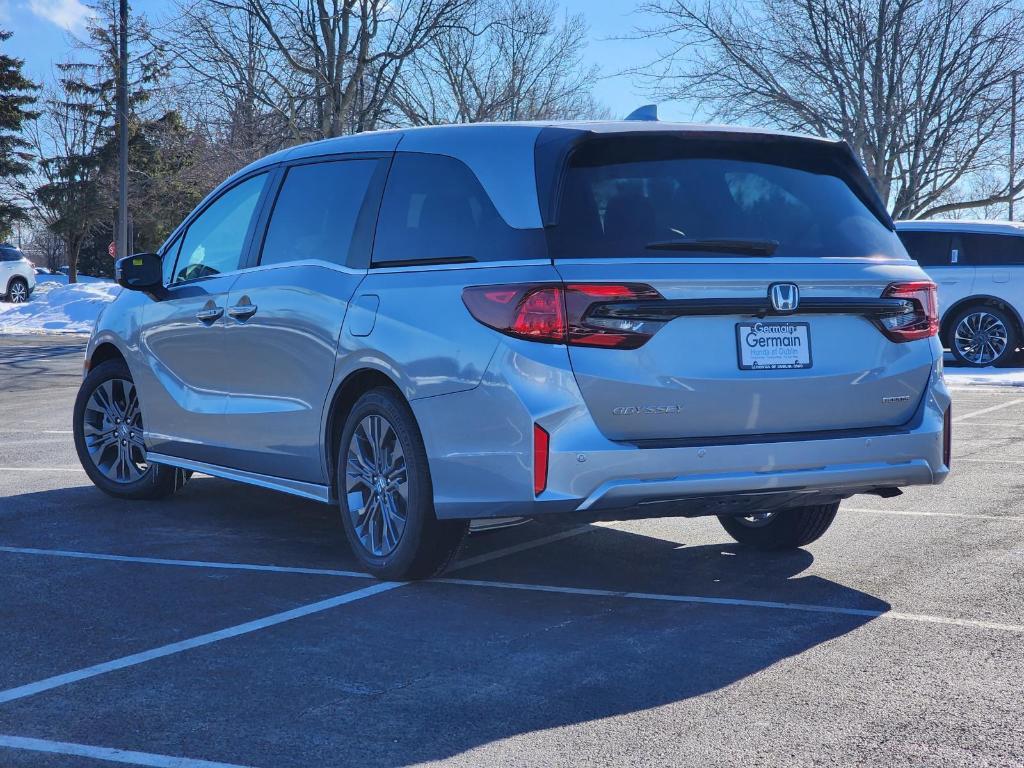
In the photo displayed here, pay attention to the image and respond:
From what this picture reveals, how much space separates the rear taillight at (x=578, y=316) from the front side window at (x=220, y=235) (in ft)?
Result: 7.70

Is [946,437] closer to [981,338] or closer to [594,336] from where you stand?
[594,336]

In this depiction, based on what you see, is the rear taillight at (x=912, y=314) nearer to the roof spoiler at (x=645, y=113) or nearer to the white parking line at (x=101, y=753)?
the roof spoiler at (x=645, y=113)

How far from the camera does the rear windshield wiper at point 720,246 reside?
476 centimetres

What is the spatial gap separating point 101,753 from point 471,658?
4.20 feet

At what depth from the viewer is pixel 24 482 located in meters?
8.12

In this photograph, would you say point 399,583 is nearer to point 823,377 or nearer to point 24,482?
point 823,377

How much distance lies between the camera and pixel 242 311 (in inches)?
247

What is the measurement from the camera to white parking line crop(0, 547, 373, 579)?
221 inches

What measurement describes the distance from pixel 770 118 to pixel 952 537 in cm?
2371

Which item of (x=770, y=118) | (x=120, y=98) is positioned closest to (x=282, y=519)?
(x=770, y=118)

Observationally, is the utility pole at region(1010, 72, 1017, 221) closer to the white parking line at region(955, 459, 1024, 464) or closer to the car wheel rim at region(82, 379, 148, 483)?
the white parking line at region(955, 459, 1024, 464)

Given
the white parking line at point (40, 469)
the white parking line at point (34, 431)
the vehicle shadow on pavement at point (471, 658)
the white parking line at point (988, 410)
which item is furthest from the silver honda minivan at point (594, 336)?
the white parking line at point (988, 410)

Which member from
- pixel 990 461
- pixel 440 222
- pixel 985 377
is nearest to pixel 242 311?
pixel 440 222

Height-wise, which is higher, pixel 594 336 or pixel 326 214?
pixel 326 214
